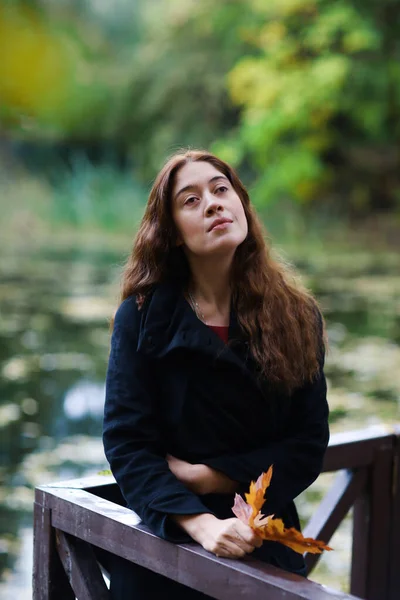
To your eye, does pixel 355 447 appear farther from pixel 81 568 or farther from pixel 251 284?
pixel 81 568

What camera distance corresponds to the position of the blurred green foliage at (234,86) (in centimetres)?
1222

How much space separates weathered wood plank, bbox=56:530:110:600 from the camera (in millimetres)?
1355

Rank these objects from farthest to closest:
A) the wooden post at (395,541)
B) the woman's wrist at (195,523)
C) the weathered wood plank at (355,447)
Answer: the wooden post at (395,541)
the weathered wood plank at (355,447)
the woman's wrist at (195,523)

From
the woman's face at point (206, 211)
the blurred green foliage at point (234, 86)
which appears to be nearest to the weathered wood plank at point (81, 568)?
the woman's face at point (206, 211)

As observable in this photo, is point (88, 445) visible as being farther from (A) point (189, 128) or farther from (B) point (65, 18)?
(B) point (65, 18)

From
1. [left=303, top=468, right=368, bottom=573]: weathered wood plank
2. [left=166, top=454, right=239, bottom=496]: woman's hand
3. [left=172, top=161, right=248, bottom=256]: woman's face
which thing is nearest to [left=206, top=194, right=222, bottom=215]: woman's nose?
[left=172, top=161, right=248, bottom=256]: woman's face

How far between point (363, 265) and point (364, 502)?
8.25 metres

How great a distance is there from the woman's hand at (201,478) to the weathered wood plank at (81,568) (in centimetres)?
21

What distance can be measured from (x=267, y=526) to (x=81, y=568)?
377mm

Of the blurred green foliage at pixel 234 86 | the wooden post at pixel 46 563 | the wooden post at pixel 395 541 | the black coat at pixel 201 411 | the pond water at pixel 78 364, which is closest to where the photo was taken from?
the black coat at pixel 201 411

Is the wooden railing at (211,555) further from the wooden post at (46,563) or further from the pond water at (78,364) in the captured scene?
the pond water at (78,364)

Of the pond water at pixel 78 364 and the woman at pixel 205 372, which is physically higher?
the pond water at pixel 78 364

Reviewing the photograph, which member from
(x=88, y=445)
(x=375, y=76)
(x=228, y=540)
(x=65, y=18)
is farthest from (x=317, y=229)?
(x=228, y=540)

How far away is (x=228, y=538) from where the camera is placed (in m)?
1.14
